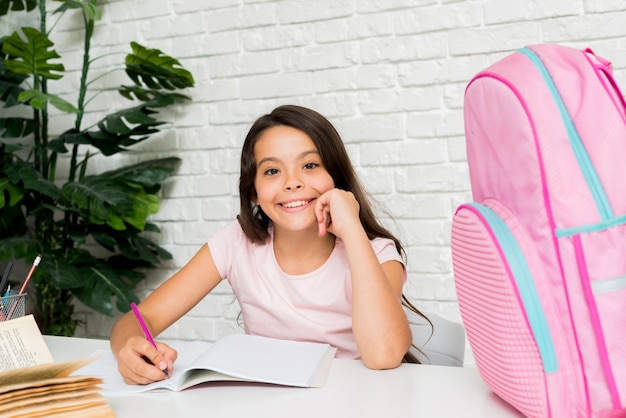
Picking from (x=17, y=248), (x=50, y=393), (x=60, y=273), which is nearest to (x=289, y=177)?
(x=50, y=393)

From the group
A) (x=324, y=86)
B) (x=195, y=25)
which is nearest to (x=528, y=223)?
(x=324, y=86)

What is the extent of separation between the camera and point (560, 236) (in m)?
0.61

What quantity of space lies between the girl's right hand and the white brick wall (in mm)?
1265

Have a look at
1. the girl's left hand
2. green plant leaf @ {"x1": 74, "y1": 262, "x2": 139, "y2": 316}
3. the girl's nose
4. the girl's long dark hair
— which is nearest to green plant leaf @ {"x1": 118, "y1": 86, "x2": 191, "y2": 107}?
green plant leaf @ {"x1": 74, "y1": 262, "x2": 139, "y2": 316}

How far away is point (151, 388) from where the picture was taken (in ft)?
2.69

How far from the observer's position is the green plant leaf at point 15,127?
2213 millimetres

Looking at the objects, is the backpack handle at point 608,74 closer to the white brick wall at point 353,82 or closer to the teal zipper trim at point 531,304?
the teal zipper trim at point 531,304

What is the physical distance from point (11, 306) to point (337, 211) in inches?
21.0

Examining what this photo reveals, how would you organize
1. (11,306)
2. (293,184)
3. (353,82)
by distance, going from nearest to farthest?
1. (11,306)
2. (293,184)
3. (353,82)

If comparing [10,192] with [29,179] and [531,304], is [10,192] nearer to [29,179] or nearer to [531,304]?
[29,179]

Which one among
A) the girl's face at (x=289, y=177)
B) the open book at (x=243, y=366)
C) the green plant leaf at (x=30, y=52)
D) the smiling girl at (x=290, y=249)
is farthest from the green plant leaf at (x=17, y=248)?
the open book at (x=243, y=366)

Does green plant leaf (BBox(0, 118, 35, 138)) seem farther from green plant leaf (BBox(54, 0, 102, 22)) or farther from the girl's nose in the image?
the girl's nose

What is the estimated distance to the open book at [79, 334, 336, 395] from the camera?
0.81m

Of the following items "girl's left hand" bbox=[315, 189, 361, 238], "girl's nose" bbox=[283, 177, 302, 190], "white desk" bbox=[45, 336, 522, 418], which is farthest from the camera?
"girl's nose" bbox=[283, 177, 302, 190]
